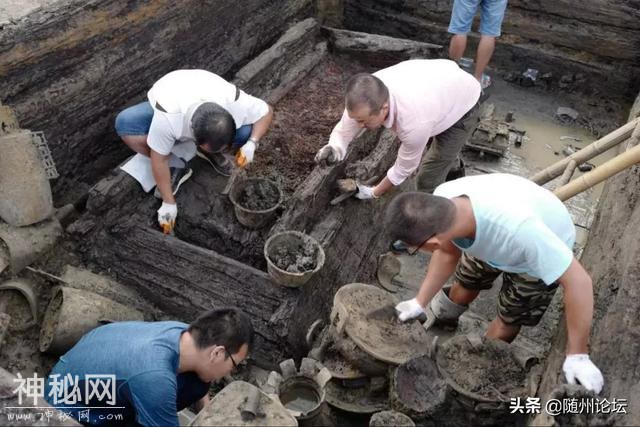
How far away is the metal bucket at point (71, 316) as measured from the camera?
3.62 meters

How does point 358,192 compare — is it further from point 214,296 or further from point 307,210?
point 214,296

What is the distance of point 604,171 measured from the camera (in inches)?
143

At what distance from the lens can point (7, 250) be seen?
3.81 m

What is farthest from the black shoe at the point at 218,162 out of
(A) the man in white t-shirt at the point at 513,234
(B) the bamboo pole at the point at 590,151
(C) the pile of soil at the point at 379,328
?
(B) the bamboo pole at the point at 590,151

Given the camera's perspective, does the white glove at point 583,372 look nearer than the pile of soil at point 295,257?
Yes

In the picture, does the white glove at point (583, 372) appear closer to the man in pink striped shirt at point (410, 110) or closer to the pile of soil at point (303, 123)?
the man in pink striped shirt at point (410, 110)

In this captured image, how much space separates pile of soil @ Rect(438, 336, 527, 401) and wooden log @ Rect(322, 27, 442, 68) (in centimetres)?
387

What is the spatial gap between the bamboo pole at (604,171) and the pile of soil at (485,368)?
121cm

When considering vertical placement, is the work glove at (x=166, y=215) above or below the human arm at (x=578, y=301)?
below

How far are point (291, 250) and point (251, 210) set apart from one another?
470 millimetres

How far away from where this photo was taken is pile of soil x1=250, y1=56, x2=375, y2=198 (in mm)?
4898

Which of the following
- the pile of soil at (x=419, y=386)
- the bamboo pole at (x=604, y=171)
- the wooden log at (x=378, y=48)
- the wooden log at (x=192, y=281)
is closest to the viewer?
the pile of soil at (x=419, y=386)

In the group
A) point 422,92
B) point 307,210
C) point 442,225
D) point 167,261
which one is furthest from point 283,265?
point 422,92
